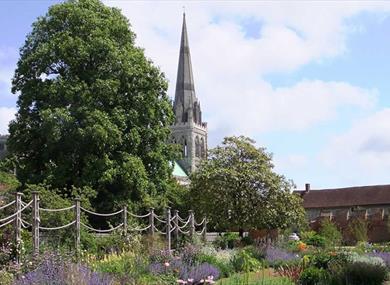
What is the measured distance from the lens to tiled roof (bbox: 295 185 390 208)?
265ft

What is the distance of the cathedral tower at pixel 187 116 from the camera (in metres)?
102

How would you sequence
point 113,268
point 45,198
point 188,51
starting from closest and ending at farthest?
1. point 113,268
2. point 45,198
3. point 188,51

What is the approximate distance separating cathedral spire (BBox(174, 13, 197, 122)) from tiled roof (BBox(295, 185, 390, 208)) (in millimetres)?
27639

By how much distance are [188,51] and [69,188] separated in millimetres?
74016

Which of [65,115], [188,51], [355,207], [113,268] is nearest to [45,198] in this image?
[65,115]

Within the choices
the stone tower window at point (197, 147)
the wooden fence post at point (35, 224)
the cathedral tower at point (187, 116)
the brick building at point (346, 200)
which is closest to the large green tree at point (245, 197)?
the wooden fence post at point (35, 224)

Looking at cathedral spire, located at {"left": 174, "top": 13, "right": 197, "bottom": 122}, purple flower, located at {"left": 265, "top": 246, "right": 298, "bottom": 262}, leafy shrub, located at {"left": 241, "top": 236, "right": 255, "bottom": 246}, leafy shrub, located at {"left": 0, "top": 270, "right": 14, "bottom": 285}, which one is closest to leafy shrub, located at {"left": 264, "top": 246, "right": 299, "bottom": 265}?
purple flower, located at {"left": 265, "top": 246, "right": 298, "bottom": 262}

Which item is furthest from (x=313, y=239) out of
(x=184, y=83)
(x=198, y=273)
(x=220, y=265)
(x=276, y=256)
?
(x=184, y=83)

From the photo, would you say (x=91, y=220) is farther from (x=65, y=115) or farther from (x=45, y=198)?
(x=45, y=198)

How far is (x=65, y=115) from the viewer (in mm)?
28328

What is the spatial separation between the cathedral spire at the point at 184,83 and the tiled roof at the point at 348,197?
27639 mm

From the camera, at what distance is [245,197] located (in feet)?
111

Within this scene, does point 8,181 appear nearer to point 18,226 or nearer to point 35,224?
point 35,224

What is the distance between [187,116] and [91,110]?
7796 centimetres
